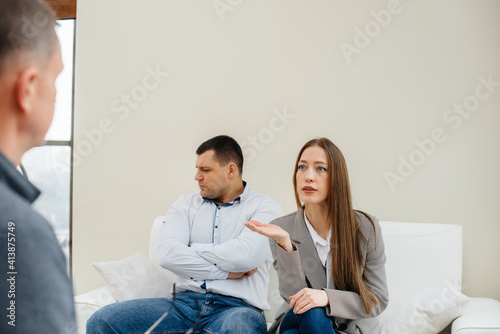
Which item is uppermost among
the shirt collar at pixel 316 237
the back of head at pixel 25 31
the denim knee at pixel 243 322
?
the back of head at pixel 25 31

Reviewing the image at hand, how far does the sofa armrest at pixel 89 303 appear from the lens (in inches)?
89.0

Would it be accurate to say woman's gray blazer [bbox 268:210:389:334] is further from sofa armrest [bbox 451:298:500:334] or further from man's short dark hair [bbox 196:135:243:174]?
man's short dark hair [bbox 196:135:243:174]

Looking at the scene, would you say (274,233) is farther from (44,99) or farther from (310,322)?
(44,99)

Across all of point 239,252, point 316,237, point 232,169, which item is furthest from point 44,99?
point 232,169

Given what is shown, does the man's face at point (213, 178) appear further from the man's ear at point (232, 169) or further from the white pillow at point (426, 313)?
the white pillow at point (426, 313)

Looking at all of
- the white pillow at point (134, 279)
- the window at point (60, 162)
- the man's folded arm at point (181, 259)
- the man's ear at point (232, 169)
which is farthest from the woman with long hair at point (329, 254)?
the window at point (60, 162)

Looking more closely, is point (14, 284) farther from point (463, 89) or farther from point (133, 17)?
point (133, 17)

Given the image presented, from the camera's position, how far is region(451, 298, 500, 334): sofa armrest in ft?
6.28

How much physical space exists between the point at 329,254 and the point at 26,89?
1.76m

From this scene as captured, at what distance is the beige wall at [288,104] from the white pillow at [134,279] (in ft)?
2.25

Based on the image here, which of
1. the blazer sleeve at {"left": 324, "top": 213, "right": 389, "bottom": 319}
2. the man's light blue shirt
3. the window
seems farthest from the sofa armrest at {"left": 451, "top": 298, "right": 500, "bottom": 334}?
the window

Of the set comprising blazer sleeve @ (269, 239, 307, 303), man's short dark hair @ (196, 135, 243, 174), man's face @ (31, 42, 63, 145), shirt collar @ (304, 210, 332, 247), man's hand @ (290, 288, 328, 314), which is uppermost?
man's short dark hair @ (196, 135, 243, 174)

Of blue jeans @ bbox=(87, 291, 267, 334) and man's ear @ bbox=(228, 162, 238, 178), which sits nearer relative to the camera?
blue jeans @ bbox=(87, 291, 267, 334)

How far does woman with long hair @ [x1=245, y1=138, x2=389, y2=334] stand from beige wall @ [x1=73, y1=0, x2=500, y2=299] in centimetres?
76
